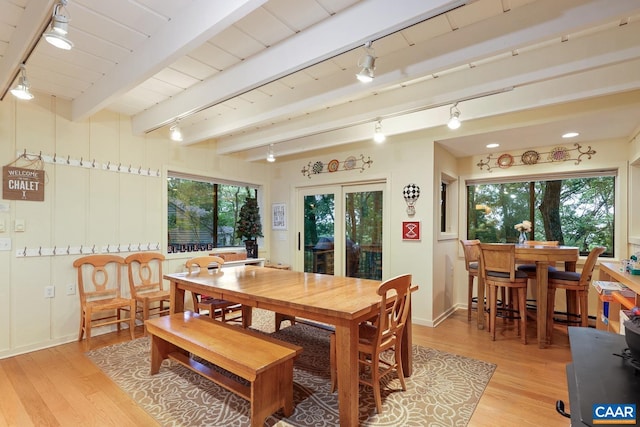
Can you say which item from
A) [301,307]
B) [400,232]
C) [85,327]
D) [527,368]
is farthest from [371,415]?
[85,327]

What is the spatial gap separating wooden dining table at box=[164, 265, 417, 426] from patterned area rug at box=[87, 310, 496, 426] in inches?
11.1

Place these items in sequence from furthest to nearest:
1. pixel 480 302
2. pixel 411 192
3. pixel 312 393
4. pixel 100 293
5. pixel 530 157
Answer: pixel 530 157
pixel 411 192
pixel 480 302
pixel 100 293
pixel 312 393

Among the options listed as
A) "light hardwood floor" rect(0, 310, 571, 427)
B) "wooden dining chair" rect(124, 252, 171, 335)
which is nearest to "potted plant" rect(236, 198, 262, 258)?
"wooden dining chair" rect(124, 252, 171, 335)

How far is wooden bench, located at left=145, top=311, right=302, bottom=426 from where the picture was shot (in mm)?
1849

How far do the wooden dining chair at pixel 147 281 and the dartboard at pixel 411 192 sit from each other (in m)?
3.18

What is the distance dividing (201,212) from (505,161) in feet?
15.0

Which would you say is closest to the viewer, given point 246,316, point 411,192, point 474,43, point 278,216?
point 474,43

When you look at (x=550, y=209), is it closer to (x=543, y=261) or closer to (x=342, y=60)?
(x=543, y=261)

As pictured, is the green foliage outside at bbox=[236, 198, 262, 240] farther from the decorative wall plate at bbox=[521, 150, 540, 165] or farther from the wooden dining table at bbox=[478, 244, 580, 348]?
the decorative wall plate at bbox=[521, 150, 540, 165]

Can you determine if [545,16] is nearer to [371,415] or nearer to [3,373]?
[371,415]

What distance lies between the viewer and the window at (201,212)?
4.44 m

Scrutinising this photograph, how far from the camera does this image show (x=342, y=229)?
486 centimetres

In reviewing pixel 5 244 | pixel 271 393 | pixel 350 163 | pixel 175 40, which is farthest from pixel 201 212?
pixel 271 393

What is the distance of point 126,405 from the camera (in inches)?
85.3
